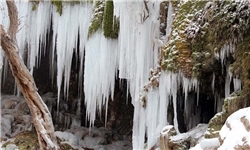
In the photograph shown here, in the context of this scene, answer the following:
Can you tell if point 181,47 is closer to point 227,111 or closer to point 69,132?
point 227,111

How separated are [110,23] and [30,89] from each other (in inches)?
232

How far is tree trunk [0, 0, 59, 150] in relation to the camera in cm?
498

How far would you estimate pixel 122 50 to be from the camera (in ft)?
32.5

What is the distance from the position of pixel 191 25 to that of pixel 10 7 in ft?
13.8

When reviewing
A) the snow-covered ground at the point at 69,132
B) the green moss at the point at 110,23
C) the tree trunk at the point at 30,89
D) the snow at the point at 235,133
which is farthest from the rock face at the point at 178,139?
the snow-covered ground at the point at 69,132

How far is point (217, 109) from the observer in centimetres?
897

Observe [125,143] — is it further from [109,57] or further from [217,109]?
[217,109]

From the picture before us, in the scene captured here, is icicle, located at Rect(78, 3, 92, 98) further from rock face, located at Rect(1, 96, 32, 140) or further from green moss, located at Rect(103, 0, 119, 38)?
rock face, located at Rect(1, 96, 32, 140)

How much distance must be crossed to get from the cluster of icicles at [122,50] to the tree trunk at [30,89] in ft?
6.70

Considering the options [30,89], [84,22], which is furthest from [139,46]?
[30,89]

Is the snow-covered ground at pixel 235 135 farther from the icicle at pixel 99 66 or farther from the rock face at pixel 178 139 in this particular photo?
the icicle at pixel 99 66

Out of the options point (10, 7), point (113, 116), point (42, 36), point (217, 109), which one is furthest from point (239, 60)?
point (113, 116)

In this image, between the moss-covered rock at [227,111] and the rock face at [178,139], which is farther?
the rock face at [178,139]

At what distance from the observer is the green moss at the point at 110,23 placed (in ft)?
34.6
